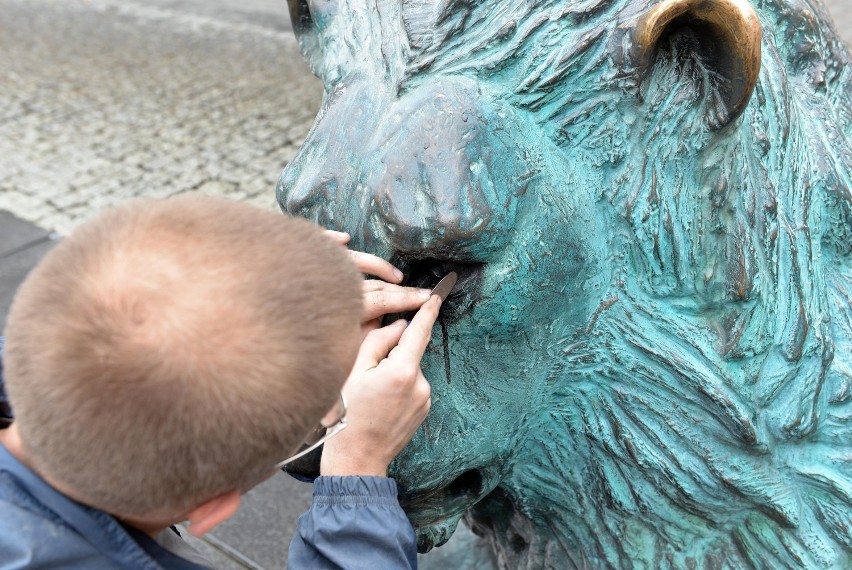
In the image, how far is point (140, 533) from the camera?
109 cm

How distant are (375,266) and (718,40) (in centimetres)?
48

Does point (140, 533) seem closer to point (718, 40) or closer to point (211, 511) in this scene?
point (211, 511)

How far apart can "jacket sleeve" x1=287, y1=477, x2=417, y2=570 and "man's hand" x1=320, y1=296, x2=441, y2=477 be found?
2 cm

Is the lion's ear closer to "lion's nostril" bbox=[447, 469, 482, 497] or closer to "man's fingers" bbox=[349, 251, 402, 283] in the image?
"man's fingers" bbox=[349, 251, 402, 283]

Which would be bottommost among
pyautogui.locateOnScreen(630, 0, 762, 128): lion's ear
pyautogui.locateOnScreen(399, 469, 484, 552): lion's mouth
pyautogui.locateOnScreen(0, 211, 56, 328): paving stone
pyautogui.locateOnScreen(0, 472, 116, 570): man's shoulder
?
pyautogui.locateOnScreen(0, 211, 56, 328): paving stone

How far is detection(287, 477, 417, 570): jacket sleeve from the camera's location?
1.12 meters

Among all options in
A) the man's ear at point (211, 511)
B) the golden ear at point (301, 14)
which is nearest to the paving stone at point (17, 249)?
the golden ear at point (301, 14)

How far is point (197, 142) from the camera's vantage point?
5.26 metres

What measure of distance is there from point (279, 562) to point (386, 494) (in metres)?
1.40

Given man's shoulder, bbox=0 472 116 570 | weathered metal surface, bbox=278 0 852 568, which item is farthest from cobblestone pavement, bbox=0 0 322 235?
man's shoulder, bbox=0 472 116 570

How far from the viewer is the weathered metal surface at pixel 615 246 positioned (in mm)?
1072

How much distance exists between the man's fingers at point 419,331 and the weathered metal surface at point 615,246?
1.8 inches

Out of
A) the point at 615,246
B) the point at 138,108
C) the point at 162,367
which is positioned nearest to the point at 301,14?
the point at 615,246

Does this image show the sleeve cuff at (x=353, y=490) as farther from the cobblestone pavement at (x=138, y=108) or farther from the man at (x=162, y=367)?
the cobblestone pavement at (x=138, y=108)
